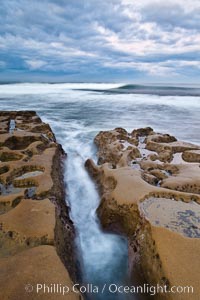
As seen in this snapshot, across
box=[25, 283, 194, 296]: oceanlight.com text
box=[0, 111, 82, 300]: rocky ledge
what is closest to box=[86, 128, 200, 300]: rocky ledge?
box=[25, 283, 194, 296]: oceanlight.com text

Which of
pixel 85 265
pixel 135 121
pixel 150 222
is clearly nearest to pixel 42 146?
pixel 85 265

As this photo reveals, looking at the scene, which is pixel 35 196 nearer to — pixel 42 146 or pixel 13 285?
pixel 13 285

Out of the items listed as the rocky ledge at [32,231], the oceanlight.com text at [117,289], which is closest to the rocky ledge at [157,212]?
the oceanlight.com text at [117,289]

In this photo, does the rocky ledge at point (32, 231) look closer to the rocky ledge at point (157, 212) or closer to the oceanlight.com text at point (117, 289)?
the oceanlight.com text at point (117, 289)

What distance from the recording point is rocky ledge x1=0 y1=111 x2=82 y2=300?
2635 millimetres

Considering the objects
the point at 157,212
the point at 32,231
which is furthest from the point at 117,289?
the point at 32,231

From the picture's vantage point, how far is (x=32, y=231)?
11.1 feet

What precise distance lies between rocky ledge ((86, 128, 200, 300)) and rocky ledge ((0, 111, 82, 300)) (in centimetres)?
93

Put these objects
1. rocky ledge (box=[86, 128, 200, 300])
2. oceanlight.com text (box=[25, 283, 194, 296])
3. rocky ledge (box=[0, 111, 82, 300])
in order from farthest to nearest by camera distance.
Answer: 1. rocky ledge (box=[86, 128, 200, 300])
2. rocky ledge (box=[0, 111, 82, 300])
3. oceanlight.com text (box=[25, 283, 194, 296])

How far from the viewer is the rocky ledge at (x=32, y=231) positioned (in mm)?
2635

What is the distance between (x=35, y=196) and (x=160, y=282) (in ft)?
8.29

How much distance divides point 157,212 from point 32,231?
1.83 metres

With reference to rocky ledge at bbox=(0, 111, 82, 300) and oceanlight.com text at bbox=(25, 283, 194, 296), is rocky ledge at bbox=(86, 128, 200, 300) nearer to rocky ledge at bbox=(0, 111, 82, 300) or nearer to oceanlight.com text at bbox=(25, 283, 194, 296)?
oceanlight.com text at bbox=(25, 283, 194, 296)

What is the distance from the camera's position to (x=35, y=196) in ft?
14.6
